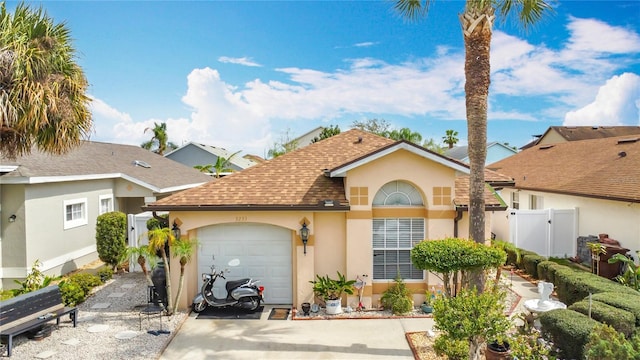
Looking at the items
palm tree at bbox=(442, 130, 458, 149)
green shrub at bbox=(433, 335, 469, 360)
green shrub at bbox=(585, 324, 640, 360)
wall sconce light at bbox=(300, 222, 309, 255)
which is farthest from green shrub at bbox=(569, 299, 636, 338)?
palm tree at bbox=(442, 130, 458, 149)

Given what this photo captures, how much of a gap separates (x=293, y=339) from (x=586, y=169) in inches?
679

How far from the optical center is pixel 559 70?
2048 cm

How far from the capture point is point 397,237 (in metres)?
11.7

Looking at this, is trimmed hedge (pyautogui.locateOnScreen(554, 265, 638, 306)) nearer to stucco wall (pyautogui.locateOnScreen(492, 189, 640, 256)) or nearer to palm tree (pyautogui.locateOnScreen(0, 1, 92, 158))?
stucco wall (pyautogui.locateOnScreen(492, 189, 640, 256))

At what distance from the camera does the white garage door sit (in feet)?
39.0

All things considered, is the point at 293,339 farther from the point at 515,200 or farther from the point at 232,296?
the point at 515,200

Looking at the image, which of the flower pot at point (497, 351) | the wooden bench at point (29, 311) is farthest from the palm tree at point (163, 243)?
the flower pot at point (497, 351)

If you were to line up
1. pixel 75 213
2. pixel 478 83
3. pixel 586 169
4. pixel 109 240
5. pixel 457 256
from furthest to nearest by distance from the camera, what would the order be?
pixel 586 169 → pixel 75 213 → pixel 109 240 → pixel 478 83 → pixel 457 256

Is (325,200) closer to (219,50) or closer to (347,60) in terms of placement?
(219,50)

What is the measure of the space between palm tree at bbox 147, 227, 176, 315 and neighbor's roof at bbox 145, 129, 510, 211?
3.14 feet

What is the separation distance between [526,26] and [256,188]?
846 cm

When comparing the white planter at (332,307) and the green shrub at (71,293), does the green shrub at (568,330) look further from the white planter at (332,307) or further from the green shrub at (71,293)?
the green shrub at (71,293)

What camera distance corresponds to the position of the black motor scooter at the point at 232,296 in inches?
435

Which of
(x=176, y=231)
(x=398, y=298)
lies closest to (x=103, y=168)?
(x=176, y=231)
